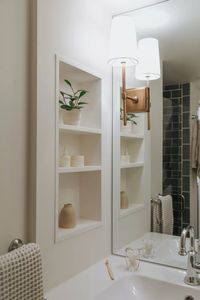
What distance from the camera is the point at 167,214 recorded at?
1546 mm

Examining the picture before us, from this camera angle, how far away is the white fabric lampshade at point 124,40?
4.73ft

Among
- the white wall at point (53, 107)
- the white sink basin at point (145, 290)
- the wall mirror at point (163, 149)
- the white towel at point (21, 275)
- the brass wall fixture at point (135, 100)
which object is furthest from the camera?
the brass wall fixture at point (135, 100)

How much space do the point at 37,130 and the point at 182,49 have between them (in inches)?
36.7

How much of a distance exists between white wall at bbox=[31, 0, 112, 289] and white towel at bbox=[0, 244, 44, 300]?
0.49 feet

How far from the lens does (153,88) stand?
1.60 metres

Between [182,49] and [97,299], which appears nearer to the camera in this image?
[97,299]

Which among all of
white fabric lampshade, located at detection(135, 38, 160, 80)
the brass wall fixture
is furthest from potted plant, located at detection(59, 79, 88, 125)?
white fabric lampshade, located at detection(135, 38, 160, 80)

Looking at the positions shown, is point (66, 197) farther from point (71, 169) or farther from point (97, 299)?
point (97, 299)

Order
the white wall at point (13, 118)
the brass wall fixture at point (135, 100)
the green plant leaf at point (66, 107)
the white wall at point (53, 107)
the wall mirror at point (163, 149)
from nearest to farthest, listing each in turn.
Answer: the white wall at point (13, 118), the white wall at point (53, 107), the green plant leaf at point (66, 107), the wall mirror at point (163, 149), the brass wall fixture at point (135, 100)

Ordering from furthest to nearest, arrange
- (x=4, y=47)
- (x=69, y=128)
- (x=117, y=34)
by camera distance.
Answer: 1. (x=117, y=34)
2. (x=69, y=128)
3. (x=4, y=47)

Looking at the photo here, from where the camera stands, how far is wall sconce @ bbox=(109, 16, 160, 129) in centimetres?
145

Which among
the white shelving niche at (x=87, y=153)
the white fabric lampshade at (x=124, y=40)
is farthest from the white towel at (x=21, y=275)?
the white fabric lampshade at (x=124, y=40)

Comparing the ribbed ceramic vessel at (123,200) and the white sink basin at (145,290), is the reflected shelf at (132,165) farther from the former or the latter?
the white sink basin at (145,290)

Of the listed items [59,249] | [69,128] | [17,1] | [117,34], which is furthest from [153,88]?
[59,249]
